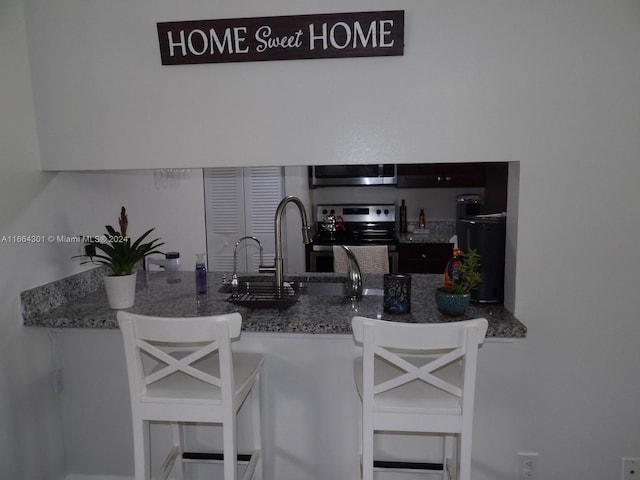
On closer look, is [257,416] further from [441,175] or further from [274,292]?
[441,175]

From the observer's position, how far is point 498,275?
1.86 meters

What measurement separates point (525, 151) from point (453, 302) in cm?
64

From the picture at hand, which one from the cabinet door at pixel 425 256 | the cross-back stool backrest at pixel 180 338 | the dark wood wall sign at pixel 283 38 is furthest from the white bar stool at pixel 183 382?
the cabinet door at pixel 425 256

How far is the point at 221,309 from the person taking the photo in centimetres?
192

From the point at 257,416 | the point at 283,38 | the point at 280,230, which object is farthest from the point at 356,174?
the point at 257,416

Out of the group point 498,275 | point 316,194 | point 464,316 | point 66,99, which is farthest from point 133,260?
point 316,194

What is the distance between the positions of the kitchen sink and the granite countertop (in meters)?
0.03

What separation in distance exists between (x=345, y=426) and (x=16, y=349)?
4.65 ft

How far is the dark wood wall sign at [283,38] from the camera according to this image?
5.42 feet

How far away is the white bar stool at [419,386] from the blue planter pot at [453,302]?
0.94 ft

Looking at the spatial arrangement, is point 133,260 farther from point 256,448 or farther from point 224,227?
point 224,227

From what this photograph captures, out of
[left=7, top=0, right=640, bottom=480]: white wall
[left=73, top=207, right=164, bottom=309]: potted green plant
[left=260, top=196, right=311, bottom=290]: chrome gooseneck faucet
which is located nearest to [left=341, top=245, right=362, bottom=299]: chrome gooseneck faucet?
[left=260, top=196, right=311, bottom=290]: chrome gooseneck faucet

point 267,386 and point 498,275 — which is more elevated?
point 498,275

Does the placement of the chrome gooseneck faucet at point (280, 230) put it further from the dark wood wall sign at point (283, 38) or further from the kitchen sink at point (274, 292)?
the dark wood wall sign at point (283, 38)
